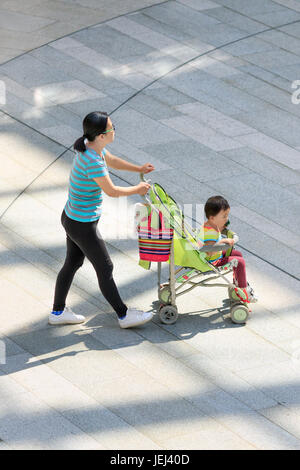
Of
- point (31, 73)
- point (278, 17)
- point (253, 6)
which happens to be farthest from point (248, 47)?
point (31, 73)

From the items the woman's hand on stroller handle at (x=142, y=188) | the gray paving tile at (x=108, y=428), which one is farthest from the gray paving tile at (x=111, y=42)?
the gray paving tile at (x=108, y=428)

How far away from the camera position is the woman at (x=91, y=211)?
6.62m

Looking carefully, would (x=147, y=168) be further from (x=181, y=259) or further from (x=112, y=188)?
(x=181, y=259)

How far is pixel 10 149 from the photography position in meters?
10.3

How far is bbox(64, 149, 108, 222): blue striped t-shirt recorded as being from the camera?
662cm

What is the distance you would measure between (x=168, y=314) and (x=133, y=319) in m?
0.31

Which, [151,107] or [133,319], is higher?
[151,107]

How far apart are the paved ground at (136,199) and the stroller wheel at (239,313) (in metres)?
0.08

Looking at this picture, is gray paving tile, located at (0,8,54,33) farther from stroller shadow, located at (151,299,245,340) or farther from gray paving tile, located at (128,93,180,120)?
stroller shadow, located at (151,299,245,340)

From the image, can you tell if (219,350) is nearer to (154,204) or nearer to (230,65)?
(154,204)

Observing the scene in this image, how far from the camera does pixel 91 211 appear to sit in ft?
22.4

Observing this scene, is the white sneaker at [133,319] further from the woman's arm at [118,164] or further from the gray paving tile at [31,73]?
the gray paving tile at [31,73]

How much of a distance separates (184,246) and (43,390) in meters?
1.64
